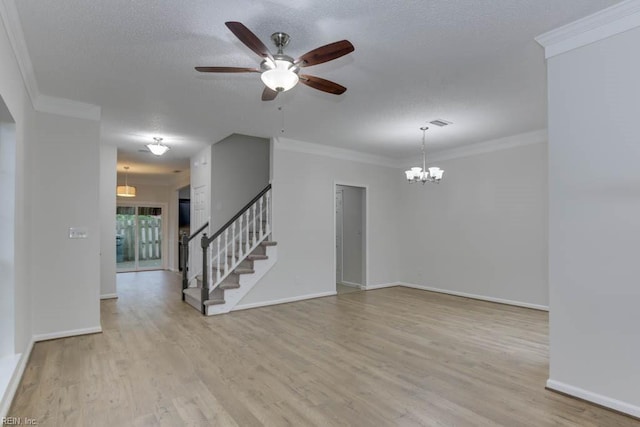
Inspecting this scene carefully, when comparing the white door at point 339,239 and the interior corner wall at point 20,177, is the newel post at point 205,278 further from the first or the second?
the white door at point 339,239

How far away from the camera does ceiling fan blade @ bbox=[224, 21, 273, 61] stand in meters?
1.93

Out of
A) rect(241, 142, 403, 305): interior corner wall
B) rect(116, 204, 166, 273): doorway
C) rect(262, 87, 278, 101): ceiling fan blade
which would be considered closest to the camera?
rect(262, 87, 278, 101): ceiling fan blade

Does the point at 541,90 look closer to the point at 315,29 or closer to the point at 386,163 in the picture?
the point at 315,29

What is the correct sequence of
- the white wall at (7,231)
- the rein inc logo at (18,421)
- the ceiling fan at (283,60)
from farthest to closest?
the white wall at (7,231), the rein inc logo at (18,421), the ceiling fan at (283,60)

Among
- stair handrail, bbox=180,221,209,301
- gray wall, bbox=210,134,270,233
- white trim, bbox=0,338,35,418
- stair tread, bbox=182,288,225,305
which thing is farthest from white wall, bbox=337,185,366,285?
white trim, bbox=0,338,35,418

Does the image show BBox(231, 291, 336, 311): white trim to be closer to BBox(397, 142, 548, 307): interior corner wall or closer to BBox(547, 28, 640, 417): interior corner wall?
BBox(397, 142, 548, 307): interior corner wall

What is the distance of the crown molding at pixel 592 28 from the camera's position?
2309 mm

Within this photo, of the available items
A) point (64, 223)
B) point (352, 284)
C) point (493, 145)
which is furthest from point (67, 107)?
point (493, 145)

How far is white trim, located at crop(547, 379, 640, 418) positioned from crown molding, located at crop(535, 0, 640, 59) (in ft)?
8.42

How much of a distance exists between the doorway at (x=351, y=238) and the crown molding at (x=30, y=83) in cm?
431

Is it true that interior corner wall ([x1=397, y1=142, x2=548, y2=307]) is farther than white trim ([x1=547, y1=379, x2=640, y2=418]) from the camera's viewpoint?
Yes

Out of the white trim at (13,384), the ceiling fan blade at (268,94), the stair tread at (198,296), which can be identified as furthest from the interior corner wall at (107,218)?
the ceiling fan blade at (268,94)

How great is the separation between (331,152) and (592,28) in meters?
4.36

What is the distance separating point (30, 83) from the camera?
333 cm
